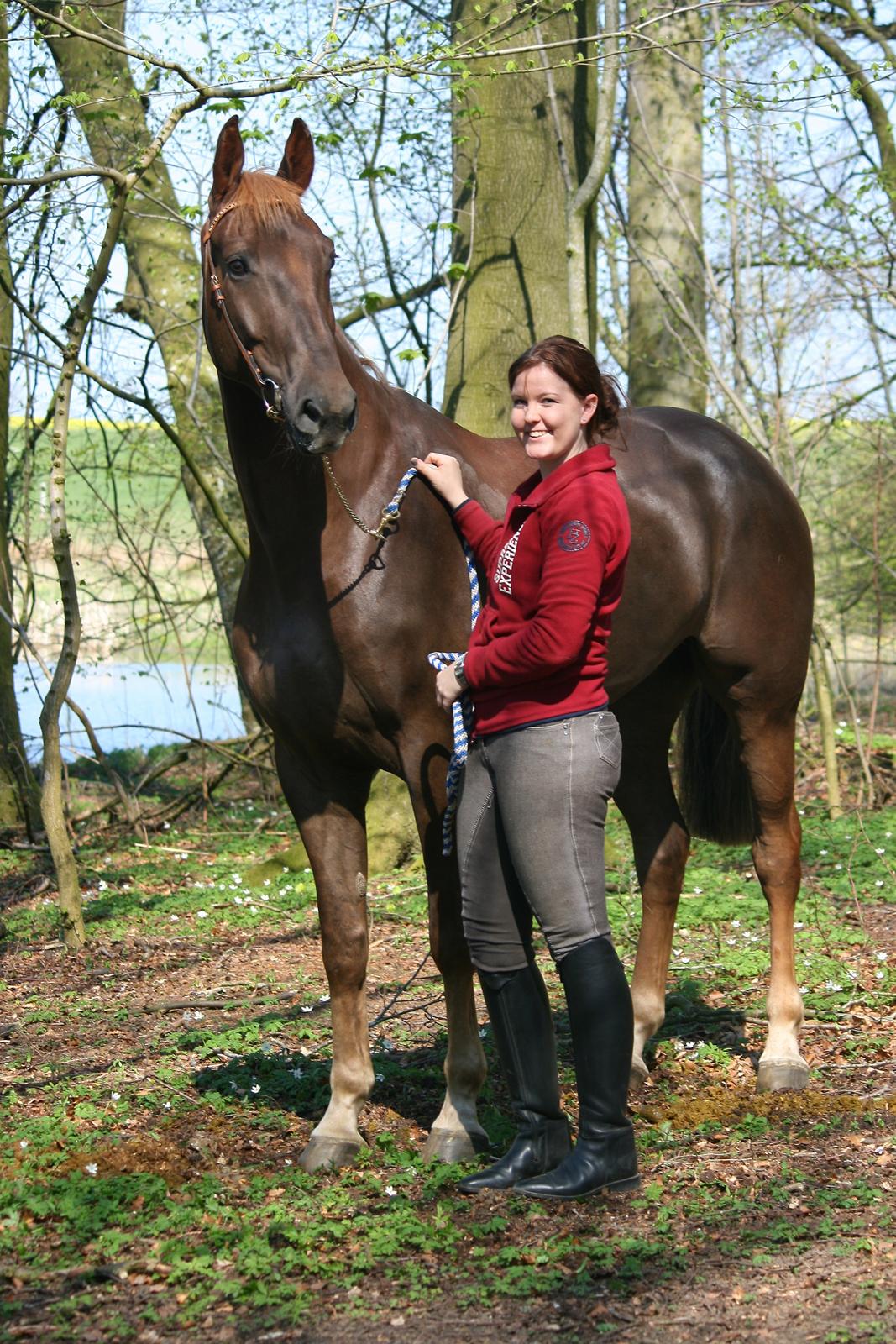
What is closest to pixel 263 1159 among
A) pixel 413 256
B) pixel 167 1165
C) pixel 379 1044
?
pixel 167 1165

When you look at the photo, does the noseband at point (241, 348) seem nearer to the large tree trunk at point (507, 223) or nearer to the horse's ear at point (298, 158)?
the horse's ear at point (298, 158)

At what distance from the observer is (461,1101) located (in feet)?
11.5

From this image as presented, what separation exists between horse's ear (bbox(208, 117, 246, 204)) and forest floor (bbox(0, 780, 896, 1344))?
2.47m

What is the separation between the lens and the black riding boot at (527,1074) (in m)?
3.17

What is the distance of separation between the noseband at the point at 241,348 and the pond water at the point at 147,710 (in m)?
5.17

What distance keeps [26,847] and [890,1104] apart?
528 centimetres

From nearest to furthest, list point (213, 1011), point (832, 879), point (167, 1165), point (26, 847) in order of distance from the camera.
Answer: point (167, 1165), point (213, 1011), point (832, 879), point (26, 847)

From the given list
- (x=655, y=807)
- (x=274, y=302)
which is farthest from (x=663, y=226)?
(x=274, y=302)

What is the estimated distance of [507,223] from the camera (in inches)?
276

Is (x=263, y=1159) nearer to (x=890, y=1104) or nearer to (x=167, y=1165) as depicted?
(x=167, y=1165)

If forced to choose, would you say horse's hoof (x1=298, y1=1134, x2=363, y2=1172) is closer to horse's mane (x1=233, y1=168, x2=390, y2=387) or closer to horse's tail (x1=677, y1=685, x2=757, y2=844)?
horse's tail (x1=677, y1=685, x2=757, y2=844)

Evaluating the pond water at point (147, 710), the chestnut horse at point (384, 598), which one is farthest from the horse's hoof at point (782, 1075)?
the pond water at point (147, 710)

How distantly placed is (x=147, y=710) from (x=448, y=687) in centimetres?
1292

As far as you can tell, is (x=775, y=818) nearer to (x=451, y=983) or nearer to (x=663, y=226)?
(x=451, y=983)
